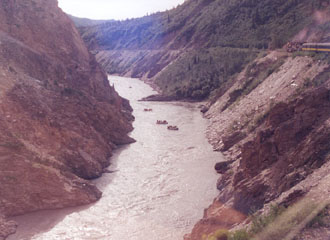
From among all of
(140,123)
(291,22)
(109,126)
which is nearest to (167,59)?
(291,22)

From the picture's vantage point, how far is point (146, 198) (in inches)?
739

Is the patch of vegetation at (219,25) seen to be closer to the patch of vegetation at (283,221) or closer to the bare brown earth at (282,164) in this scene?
the bare brown earth at (282,164)

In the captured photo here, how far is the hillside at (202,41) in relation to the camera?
48594 mm

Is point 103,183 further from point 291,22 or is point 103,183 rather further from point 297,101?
point 291,22

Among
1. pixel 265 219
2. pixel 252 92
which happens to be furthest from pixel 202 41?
pixel 265 219

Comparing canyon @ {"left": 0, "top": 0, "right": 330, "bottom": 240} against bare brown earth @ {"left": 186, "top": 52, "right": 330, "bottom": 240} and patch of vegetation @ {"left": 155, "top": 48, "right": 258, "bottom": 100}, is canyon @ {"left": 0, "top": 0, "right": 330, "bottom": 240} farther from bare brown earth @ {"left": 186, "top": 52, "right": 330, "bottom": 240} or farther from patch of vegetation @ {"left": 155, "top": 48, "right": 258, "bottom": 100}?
patch of vegetation @ {"left": 155, "top": 48, "right": 258, "bottom": 100}

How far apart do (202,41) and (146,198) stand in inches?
1901

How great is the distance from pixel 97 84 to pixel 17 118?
14.1 metres

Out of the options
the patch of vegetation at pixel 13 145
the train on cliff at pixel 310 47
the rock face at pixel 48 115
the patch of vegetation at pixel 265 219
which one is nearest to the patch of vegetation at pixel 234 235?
the patch of vegetation at pixel 265 219

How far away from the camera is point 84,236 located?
1552 centimetres

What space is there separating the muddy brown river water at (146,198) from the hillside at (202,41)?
17858mm

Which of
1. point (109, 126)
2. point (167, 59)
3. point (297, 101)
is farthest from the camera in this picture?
point (167, 59)

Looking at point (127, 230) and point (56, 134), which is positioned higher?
point (127, 230)

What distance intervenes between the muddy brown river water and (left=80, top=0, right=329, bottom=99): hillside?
58.6 ft
